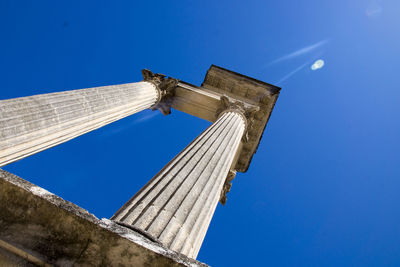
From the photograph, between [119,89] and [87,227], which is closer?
[87,227]

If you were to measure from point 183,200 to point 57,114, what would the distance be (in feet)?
24.2

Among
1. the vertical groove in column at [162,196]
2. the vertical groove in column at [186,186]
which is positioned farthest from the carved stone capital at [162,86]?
the vertical groove in column at [162,196]

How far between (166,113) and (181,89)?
251cm

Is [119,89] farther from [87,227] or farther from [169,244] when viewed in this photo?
[87,227]

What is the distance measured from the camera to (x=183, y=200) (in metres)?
7.59

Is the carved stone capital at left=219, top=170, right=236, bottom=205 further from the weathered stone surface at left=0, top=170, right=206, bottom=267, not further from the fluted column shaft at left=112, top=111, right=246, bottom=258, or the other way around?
the weathered stone surface at left=0, top=170, right=206, bottom=267

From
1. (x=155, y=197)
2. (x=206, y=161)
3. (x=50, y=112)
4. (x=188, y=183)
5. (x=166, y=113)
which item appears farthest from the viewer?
(x=166, y=113)

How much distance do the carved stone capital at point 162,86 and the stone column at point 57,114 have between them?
3.03m

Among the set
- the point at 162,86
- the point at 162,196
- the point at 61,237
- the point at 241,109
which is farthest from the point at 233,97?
the point at 61,237

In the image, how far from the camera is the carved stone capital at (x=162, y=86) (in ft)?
71.2

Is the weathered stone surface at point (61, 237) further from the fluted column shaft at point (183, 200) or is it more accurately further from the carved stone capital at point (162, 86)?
the carved stone capital at point (162, 86)

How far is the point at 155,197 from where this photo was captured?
23.9ft

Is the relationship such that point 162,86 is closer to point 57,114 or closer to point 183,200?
point 57,114

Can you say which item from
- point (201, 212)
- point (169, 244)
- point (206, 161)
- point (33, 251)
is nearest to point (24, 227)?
point (33, 251)
